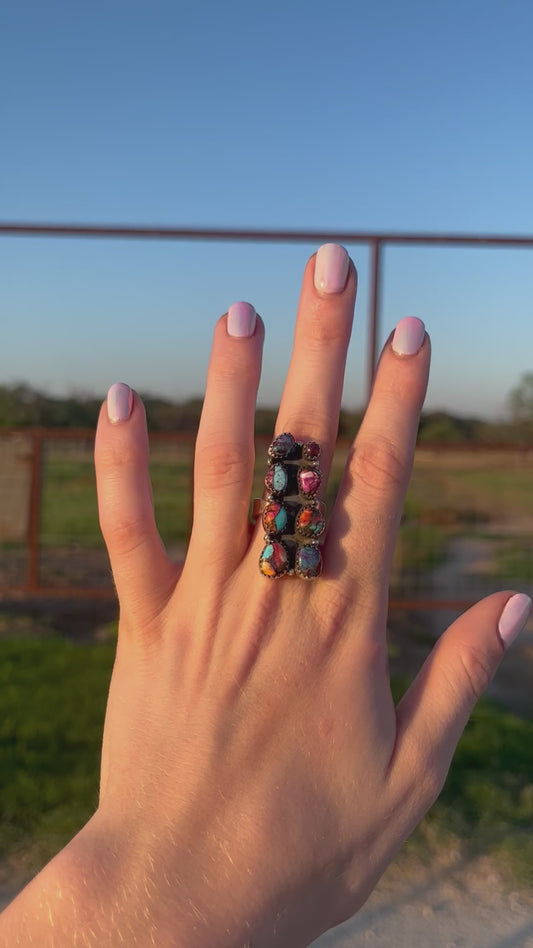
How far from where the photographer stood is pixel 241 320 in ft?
3.03

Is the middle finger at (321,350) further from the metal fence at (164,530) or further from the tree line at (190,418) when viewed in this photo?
the metal fence at (164,530)

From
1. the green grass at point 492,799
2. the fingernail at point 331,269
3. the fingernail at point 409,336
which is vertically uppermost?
the fingernail at point 331,269

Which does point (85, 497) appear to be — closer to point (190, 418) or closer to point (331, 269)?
point (190, 418)

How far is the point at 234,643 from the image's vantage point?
857mm

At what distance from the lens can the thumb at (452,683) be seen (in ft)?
2.68

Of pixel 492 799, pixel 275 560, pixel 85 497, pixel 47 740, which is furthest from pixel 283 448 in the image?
pixel 85 497

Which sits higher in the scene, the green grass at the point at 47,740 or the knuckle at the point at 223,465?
the knuckle at the point at 223,465

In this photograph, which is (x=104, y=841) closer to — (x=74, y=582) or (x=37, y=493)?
(x=37, y=493)

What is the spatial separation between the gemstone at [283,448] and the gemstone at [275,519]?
6cm

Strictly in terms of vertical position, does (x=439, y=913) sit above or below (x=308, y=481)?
below

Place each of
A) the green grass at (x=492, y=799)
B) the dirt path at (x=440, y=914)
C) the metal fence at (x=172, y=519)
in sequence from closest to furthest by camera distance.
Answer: the dirt path at (x=440, y=914) → the green grass at (x=492, y=799) → the metal fence at (x=172, y=519)

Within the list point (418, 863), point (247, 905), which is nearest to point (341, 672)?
point (247, 905)

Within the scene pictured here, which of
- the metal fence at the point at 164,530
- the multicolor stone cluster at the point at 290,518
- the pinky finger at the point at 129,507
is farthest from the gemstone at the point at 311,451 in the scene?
the metal fence at the point at 164,530

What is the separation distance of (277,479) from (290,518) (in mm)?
52
